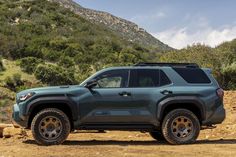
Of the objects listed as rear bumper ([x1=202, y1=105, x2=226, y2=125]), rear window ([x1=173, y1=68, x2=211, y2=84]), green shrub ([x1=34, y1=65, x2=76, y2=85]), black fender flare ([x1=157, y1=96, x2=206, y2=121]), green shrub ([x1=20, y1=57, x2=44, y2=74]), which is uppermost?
green shrub ([x1=20, y1=57, x2=44, y2=74])

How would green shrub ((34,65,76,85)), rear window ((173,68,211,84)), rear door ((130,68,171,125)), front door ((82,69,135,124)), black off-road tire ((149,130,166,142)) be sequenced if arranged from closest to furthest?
front door ((82,69,135,124)), rear door ((130,68,171,125)), rear window ((173,68,211,84)), black off-road tire ((149,130,166,142)), green shrub ((34,65,76,85))

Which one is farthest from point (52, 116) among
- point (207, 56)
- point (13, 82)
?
point (207, 56)

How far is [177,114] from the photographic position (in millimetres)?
12469

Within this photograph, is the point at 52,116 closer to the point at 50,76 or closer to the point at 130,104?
the point at 130,104

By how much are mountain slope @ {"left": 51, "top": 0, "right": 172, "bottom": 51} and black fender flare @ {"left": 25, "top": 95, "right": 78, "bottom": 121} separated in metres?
84.8

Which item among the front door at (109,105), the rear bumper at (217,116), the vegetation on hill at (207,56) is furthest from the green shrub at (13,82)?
the rear bumper at (217,116)

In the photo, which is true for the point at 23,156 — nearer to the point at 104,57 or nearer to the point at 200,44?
the point at 200,44

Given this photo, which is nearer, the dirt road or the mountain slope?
the dirt road

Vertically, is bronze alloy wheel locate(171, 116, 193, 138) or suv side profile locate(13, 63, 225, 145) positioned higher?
suv side profile locate(13, 63, 225, 145)

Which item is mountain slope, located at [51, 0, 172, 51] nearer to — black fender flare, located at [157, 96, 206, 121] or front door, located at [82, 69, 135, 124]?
black fender flare, located at [157, 96, 206, 121]

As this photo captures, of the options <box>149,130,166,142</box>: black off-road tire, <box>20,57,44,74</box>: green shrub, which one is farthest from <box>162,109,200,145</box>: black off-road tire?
<box>20,57,44,74</box>: green shrub

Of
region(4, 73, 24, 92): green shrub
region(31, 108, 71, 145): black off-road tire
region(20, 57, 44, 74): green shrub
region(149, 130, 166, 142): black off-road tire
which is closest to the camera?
region(31, 108, 71, 145): black off-road tire

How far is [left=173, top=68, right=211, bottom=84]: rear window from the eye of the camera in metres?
12.8

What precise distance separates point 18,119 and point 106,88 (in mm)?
2010
